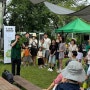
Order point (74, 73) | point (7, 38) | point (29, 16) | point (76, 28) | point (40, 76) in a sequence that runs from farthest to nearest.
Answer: point (29, 16) < point (76, 28) < point (7, 38) < point (40, 76) < point (74, 73)

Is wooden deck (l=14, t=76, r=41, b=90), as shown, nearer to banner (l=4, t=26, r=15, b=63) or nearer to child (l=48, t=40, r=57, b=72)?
child (l=48, t=40, r=57, b=72)

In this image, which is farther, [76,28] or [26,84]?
[76,28]

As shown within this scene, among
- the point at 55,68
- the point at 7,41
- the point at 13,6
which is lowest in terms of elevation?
the point at 55,68

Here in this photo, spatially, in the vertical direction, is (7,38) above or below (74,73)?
below

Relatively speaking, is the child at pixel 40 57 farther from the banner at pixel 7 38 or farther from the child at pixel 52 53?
the banner at pixel 7 38

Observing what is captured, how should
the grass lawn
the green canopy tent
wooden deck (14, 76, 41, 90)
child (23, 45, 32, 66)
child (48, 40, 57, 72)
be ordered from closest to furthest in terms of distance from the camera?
wooden deck (14, 76, 41, 90) < the grass lawn < child (48, 40, 57, 72) < child (23, 45, 32, 66) < the green canopy tent

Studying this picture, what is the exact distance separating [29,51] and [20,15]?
553 inches

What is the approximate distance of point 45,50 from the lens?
15.7 metres

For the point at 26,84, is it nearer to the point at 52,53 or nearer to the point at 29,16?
the point at 52,53

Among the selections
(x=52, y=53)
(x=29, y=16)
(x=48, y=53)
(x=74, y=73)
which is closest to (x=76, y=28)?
(x=48, y=53)

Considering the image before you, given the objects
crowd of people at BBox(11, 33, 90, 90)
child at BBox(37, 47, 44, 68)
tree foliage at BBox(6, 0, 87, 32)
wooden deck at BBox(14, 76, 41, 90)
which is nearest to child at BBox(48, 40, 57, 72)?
crowd of people at BBox(11, 33, 90, 90)

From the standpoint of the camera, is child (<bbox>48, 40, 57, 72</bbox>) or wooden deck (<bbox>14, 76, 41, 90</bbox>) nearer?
wooden deck (<bbox>14, 76, 41, 90</bbox>)

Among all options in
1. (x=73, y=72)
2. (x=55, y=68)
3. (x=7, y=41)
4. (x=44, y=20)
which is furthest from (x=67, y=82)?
(x=44, y=20)

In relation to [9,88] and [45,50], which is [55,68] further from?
[9,88]
